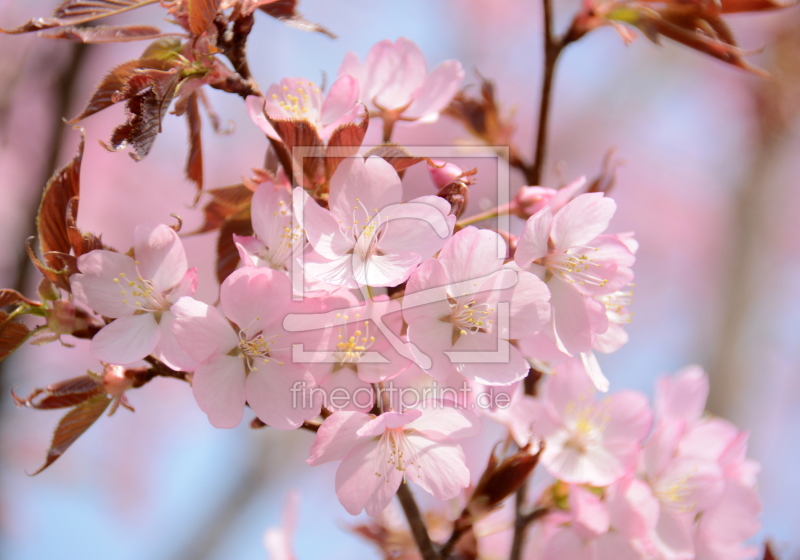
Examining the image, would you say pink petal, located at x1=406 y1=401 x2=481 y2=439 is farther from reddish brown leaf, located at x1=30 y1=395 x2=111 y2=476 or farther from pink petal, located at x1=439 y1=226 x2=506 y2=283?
reddish brown leaf, located at x1=30 y1=395 x2=111 y2=476

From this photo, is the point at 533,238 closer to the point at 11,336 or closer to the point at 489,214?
the point at 489,214

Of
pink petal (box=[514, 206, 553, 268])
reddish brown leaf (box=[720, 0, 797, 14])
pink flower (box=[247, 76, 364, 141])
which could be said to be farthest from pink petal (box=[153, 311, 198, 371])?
reddish brown leaf (box=[720, 0, 797, 14])

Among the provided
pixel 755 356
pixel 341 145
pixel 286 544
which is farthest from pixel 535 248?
pixel 755 356

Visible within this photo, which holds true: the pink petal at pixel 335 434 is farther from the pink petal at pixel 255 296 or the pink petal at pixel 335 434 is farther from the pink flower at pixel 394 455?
the pink petal at pixel 255 296

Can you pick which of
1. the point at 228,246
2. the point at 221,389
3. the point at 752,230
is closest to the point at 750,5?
the point at 228,246

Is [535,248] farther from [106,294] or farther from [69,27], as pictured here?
[69,27]

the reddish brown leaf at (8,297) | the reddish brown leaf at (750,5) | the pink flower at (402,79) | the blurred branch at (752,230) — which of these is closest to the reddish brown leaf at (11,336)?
the reddish brown leaf at (8,297)
